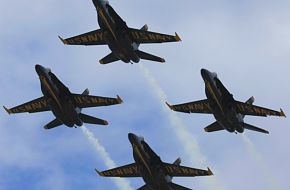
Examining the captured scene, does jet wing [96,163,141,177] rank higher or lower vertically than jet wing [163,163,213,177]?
higher

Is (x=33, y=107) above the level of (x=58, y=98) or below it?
above

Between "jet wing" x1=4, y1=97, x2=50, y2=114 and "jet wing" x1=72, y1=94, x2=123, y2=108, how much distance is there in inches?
280

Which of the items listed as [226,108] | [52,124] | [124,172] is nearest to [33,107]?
[52,124]

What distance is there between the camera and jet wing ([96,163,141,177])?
17638cm

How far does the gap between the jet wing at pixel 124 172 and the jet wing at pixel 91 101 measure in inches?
475

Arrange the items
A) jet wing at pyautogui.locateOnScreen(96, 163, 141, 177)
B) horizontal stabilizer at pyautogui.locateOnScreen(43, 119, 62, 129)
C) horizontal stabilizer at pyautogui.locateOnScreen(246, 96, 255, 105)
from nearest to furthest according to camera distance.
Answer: jet wing at pyautogui.locateOnScreen(96, 163, 141, 177), horizontal stabilizer at pyautogui.locateOnScreen(43, 119, 62, 129), horizontal stabilizer at pyautogui.locateOnScreen(246, 96, 255, 105)

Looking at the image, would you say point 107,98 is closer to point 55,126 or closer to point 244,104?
point 55,126

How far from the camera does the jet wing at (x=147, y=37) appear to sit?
17450 cm

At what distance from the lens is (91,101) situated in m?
175

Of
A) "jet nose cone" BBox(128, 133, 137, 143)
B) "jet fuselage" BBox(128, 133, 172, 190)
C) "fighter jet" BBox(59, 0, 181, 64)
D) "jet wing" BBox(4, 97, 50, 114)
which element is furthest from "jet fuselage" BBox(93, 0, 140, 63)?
"jet wing" BBox(4, 97, 50, 114)

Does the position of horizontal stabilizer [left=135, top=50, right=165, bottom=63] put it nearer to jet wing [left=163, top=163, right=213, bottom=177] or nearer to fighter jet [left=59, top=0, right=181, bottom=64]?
fighter jet [left=59, top=0, right=181, bottom=64]

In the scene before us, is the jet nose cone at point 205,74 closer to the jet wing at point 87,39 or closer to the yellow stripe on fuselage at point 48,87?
the jet wing at point 87,39

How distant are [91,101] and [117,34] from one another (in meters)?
12.8

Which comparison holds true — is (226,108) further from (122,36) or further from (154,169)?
(122,36)
